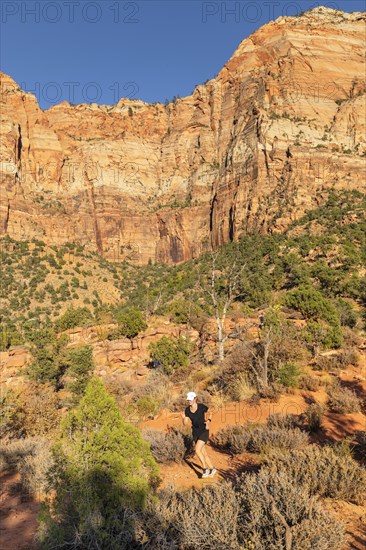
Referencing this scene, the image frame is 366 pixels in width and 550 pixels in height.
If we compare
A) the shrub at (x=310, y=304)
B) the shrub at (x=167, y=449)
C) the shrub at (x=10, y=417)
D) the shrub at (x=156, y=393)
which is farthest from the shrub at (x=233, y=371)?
the shrub at (x=310, y=304)

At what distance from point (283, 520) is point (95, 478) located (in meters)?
1.78

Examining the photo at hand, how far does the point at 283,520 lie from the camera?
2779 mm

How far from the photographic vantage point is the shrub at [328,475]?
375 cm

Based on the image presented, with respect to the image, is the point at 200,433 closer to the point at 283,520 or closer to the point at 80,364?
the point at 283,520

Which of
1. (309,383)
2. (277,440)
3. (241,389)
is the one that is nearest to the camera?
(277,440)

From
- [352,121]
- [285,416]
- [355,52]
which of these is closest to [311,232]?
[352,121]

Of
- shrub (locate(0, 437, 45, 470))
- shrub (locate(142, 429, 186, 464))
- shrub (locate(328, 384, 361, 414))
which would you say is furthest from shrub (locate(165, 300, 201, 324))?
shrub (locate(142, 429, 186, 464))

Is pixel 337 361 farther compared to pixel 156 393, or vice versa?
pixel 156 393

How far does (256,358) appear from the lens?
9883 mm

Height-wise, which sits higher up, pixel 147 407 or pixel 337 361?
pixel 337 361

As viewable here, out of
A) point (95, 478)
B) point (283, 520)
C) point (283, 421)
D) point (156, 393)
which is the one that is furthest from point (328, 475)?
point (156, 393)

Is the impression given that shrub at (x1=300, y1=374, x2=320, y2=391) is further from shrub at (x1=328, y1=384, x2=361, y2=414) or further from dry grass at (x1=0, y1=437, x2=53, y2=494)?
dry grass at (x1=0, y1=437, x2=53, y2=494)

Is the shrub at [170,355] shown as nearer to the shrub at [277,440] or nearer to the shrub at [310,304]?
the shrub at [310,304]

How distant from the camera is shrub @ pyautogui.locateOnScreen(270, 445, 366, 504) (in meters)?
3.75
